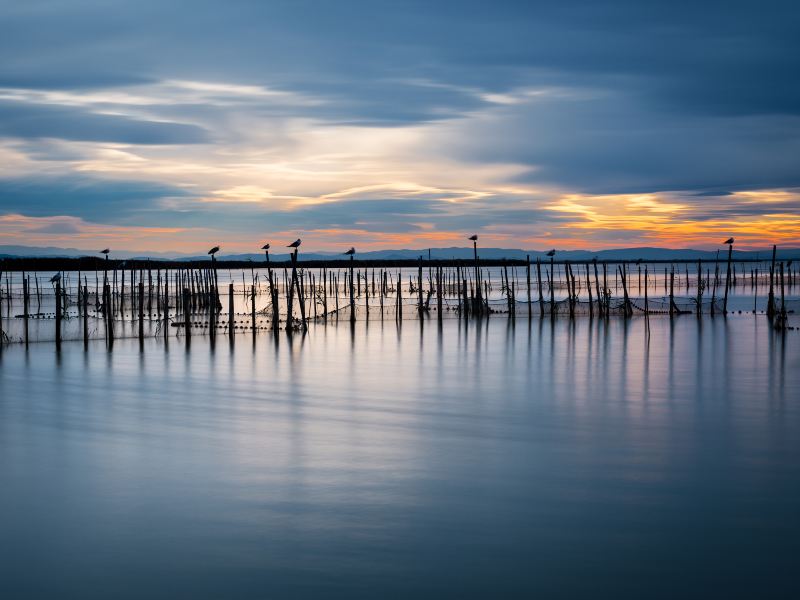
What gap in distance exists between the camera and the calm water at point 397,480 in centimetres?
669

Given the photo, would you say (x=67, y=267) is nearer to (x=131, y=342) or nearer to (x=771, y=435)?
(x=131, y=342)

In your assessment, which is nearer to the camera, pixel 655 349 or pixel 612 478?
pixel 612 478

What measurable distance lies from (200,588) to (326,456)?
4.44 metres

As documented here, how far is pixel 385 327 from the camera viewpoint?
2942 cm

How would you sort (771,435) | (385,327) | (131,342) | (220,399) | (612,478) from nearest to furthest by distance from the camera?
(612,478)
(771,435)
(220,399)
(131,342)
(385,327)

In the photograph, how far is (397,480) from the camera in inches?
376

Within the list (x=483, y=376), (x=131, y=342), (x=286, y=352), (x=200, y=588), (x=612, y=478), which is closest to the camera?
(x=200, y=588)

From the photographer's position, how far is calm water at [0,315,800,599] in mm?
6691

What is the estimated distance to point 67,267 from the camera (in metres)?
69.2

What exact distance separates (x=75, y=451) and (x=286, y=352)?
439 inches

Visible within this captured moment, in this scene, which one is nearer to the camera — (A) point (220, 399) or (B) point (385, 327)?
(A) point (220, 399)

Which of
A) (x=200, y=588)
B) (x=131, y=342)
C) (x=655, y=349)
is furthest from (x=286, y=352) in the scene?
(x=200, y=588)

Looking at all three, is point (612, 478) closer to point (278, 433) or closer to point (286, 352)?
point (278, 433)

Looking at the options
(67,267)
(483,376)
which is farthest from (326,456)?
(67,267)
